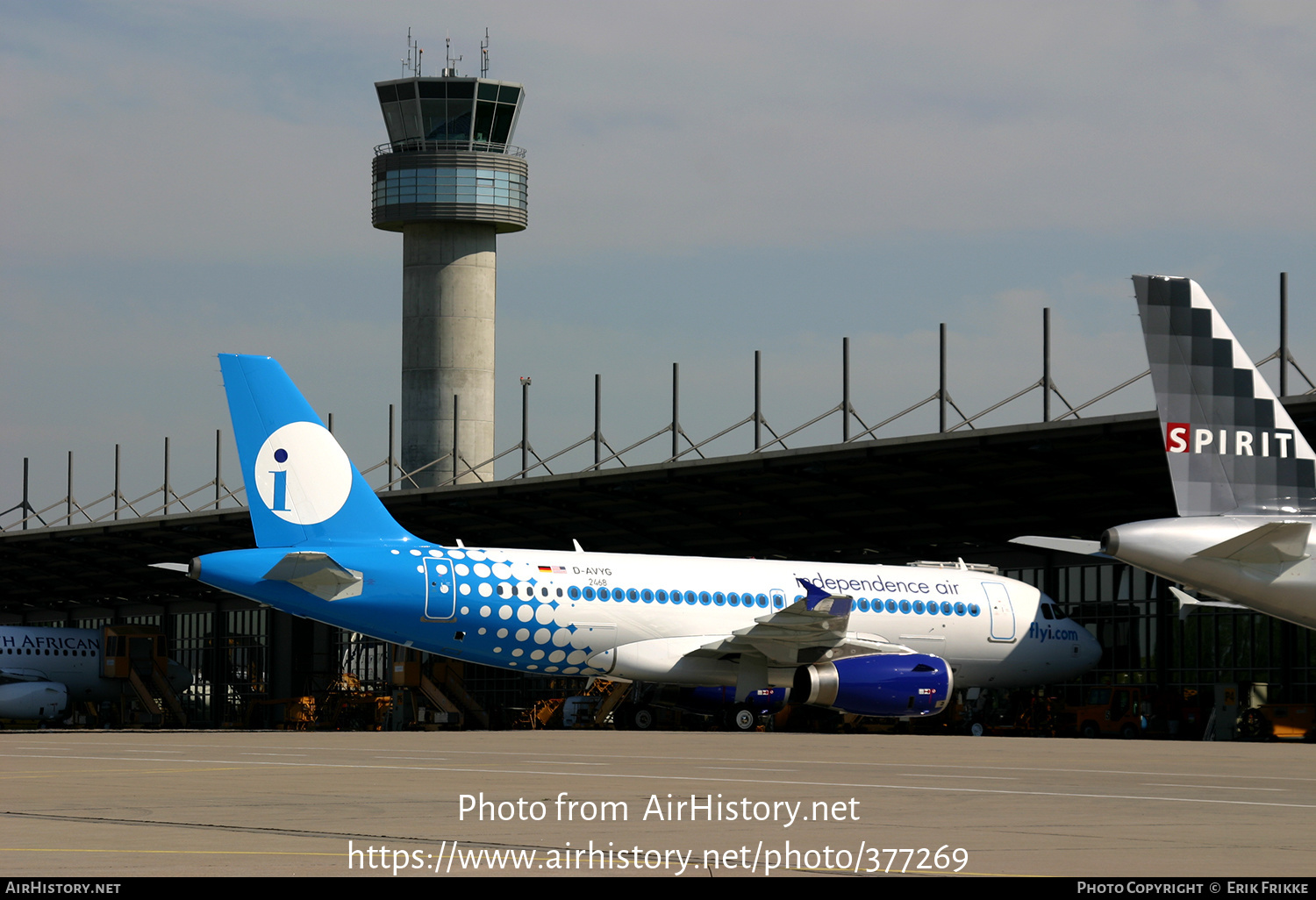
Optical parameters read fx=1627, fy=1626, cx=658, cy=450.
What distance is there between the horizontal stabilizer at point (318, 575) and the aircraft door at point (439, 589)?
4.12 feet

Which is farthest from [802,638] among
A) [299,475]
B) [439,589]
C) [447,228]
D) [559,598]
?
[447,228]

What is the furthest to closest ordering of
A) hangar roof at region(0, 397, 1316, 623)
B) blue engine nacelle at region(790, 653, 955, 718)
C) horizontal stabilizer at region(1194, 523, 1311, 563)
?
hangar roof at region(0, 397, 1316, 623), blue engine nacelle at region(790, 653, 955, 718), horizontal stabilizer at region(1194, 523, 1311, 563)

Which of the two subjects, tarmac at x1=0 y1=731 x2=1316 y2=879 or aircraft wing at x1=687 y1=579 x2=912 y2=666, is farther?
aircraft wing at x1=687 y1=579 x2=912 y2=666

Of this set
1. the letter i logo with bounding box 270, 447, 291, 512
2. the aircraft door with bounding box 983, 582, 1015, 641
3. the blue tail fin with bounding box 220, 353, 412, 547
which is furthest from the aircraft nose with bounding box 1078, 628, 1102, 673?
the letter i logo with bounding box 270, 447, 291, 512

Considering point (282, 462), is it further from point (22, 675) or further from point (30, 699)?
point (22, 675)

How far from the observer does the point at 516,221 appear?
89.2m

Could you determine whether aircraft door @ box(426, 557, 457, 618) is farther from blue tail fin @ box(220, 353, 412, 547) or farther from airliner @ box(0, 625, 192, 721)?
airliner @ box(0, 625, 192, 721)

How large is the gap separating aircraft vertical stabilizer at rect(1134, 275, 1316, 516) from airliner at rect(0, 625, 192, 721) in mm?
45000

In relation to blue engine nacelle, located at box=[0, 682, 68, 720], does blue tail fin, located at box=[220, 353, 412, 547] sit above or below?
above

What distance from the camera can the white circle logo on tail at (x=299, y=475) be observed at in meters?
29.1

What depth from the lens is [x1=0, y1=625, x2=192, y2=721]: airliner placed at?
5388 centimetres

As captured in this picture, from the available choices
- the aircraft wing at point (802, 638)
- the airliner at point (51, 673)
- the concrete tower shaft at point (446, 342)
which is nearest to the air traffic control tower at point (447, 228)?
the concrete tower shaft at point (446, 342)

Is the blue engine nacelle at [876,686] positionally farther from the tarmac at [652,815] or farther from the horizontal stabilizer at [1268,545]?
the horizontal stabilizer at [1268,545]
